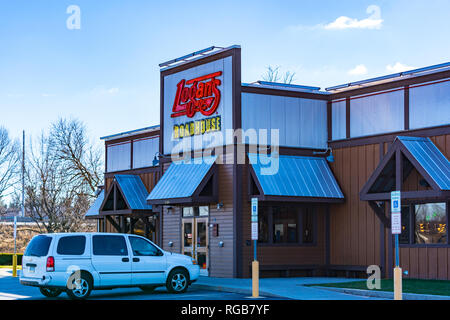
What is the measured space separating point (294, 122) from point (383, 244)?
5.55 m

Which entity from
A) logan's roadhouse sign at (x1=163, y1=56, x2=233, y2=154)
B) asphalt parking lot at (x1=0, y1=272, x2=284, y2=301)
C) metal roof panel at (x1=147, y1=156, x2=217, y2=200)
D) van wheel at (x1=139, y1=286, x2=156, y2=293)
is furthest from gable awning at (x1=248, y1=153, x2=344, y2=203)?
van wheel at (x1=139, y1=286, x2=156, y2=293)

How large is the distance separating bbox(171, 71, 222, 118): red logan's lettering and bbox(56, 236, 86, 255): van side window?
9590 millimetres

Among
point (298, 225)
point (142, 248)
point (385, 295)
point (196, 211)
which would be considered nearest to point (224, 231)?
point (196, 211)

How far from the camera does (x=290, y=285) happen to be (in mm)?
23250

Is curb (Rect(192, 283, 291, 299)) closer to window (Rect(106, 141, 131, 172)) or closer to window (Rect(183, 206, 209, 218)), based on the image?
window (Rect(183, 206, 209, 218))

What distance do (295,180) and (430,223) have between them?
5.03m

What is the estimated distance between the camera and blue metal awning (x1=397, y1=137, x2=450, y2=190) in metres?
23.2

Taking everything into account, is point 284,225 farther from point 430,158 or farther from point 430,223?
point 430,158

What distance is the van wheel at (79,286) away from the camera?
19.5 meters

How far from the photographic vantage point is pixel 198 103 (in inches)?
1137
